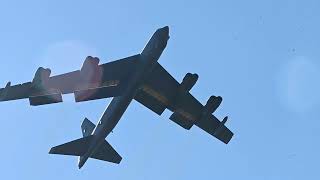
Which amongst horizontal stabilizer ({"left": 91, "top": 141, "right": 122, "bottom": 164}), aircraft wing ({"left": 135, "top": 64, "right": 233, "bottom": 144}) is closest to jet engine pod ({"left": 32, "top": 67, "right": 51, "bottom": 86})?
aircraft wing ({"left": 135, "top": 64, "right": 233, "bottom": 144})

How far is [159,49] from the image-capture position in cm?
5659

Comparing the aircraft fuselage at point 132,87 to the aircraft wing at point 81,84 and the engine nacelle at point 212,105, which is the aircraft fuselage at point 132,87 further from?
the engine nacelle at point 212,105

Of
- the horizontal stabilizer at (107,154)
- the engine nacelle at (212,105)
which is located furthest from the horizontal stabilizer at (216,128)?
the horizontal stabilizer at (107,154)

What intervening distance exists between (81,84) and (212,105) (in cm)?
1191

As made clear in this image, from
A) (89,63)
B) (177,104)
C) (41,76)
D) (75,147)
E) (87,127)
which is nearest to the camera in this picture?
(89,63)

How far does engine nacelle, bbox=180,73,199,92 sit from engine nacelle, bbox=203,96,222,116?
2611mm

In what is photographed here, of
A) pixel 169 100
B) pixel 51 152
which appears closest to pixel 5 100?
pixel 51 152

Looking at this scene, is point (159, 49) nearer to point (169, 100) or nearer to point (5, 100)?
point (169, 100)

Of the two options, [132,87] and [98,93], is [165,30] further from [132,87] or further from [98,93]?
[98,93]

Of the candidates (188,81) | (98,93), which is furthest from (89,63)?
(188,81)

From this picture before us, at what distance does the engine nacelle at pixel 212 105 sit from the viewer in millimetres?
60531

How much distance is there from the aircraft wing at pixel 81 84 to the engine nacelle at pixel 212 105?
25.7 ft

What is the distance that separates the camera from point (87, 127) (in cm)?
6419

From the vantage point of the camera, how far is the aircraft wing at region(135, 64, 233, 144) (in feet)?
198
